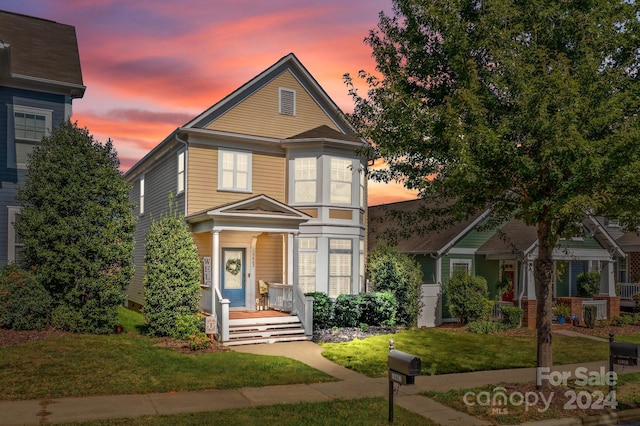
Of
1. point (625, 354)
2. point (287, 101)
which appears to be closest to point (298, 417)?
point (625, 354)

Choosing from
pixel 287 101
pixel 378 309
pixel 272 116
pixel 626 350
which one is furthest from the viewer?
pixel 287 101

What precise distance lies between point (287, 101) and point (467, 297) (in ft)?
34.6

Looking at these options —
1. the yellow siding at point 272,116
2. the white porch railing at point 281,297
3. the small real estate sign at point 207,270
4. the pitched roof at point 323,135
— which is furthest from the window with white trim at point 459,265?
the small real estate sign at point 207,270

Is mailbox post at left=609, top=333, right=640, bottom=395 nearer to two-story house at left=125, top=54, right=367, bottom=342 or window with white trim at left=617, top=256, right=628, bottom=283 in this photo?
two-story house at left=125, top=54, right=367, bottom=342

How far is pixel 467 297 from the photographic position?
21.7m

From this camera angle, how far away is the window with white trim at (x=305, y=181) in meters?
21.5

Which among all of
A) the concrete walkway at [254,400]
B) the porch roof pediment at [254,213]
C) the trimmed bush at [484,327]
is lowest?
the trimmed bush at [484,327]

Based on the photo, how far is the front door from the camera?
20734 mm

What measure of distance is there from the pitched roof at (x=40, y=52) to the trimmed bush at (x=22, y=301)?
623 cm

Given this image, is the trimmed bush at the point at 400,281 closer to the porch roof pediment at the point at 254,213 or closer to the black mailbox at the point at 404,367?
the porch roof pediment at the point at 254,213

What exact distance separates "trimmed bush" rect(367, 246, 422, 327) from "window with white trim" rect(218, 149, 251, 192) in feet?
19.1

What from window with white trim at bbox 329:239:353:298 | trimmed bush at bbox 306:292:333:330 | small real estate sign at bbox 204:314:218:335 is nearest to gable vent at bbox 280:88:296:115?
window with white trim at bbox 329:239:353:298

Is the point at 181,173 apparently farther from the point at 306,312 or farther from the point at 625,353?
the point at 625,353

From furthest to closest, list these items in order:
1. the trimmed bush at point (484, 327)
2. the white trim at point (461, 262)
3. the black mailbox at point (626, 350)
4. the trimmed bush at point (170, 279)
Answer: the white trim at point (461, 262) < the trimmed bush at point (484, 327) < the trimmed bush at point (170, 279) < the black mailbox at point (626, 350)
